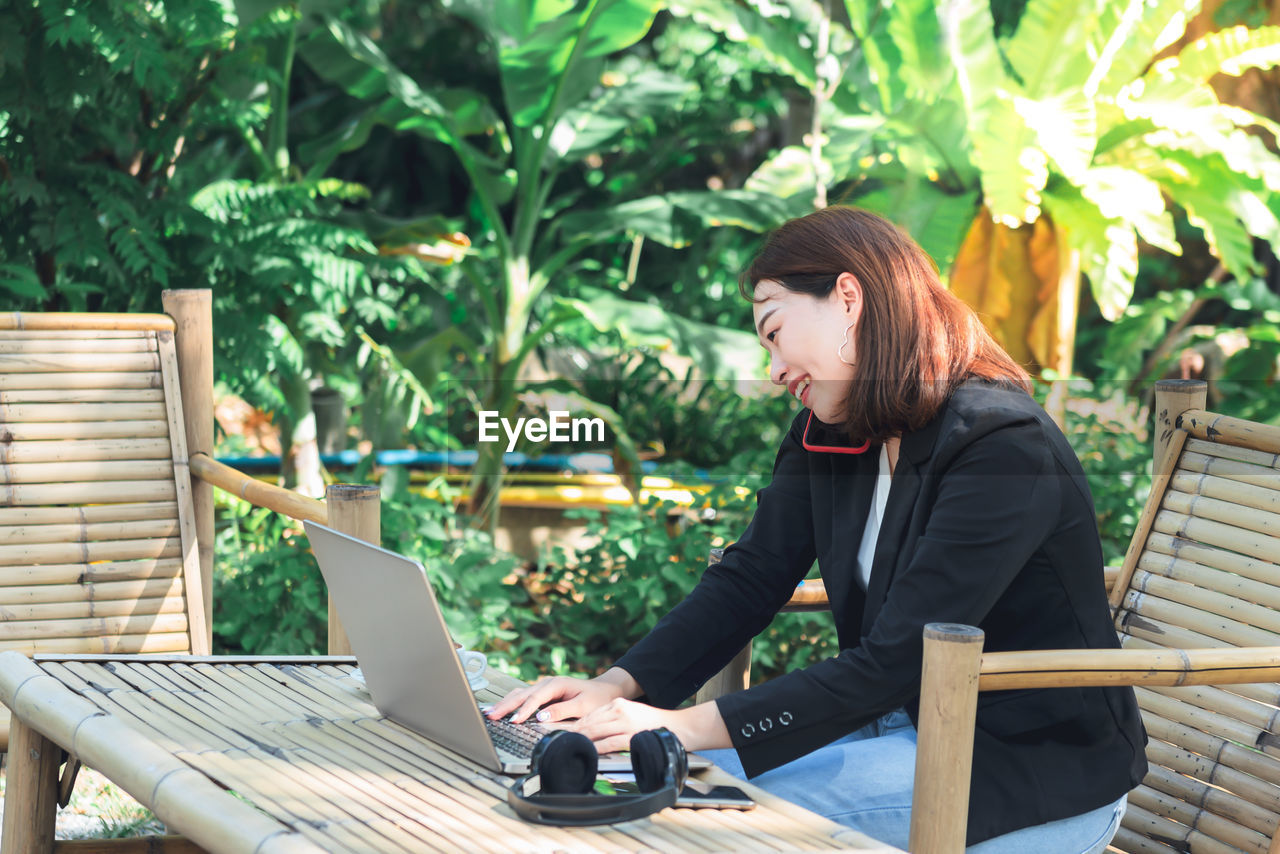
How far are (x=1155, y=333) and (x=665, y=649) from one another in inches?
218

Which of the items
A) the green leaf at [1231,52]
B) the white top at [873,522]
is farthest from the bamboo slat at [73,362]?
the green leaf at [1231,52]

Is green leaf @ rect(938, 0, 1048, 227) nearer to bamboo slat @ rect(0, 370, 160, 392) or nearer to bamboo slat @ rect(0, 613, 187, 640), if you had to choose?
bamboo slat @ rect(0, 370, 160, 392)

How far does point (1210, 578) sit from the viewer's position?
2.16 metres

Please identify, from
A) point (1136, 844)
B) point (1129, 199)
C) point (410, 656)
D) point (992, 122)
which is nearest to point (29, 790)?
point (410, 656)

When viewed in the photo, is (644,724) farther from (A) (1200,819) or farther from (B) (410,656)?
(A) (1200,819)

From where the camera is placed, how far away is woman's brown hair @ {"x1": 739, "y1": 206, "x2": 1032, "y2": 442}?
1662mm

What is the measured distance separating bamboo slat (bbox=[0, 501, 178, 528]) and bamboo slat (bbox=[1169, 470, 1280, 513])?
6.65 ft

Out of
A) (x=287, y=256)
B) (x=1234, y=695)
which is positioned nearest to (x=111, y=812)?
(x=287, y=256)

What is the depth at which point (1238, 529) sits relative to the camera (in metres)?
2.14

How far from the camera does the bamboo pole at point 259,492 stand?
2.33m

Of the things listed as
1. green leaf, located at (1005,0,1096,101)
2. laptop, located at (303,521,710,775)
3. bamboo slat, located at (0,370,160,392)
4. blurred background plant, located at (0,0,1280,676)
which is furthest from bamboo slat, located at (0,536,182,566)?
green leaf, located at (1005,0,1096,101)

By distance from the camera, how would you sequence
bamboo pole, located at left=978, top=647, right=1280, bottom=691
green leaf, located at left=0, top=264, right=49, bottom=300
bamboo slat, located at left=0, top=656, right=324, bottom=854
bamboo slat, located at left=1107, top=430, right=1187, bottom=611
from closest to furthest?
bamboo slat, located at left=0, top=656, right=324, bottom=854 < bamboo pole, located at left=978, top=647, right=1280, bottom=691 < bamboo slat, located at left=1107, top=430, right=1187, bottom=611 < green leaf, located at left=0, top=264, right=49, bottom=300

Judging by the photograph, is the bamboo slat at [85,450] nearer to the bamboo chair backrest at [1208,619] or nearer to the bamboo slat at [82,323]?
the bamboo slat at [82,323]

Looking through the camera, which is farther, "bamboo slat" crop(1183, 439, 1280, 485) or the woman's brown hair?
"bamboo slat" crop(1183, 439, 1280, 485)
